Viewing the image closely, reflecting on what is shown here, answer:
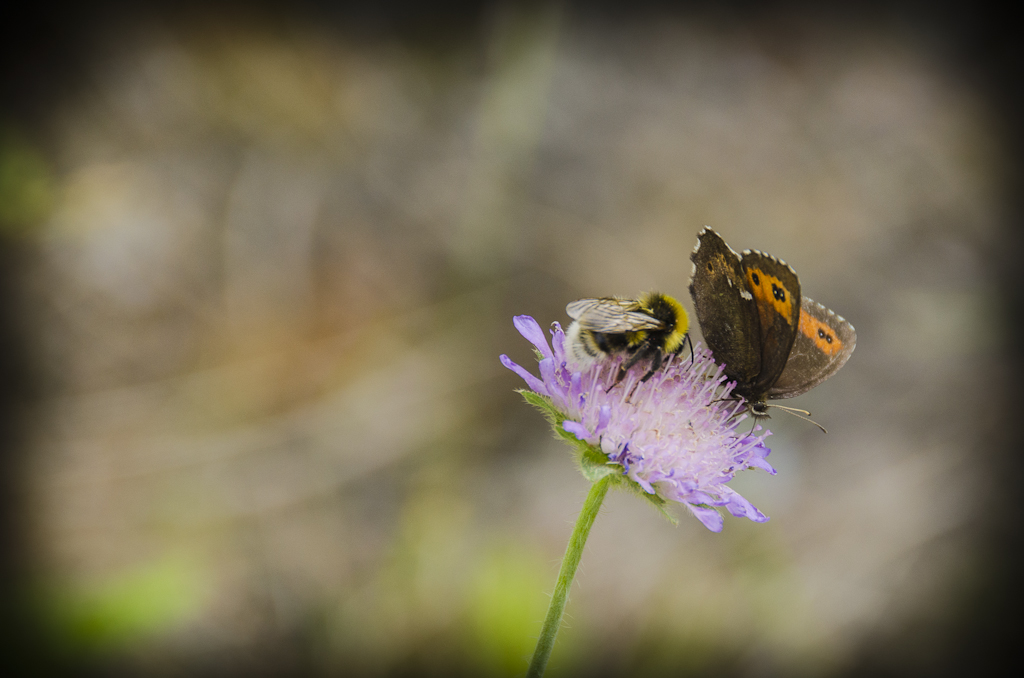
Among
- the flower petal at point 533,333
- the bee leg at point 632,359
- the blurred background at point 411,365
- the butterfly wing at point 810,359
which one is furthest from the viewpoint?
the blurred background at point 411,365

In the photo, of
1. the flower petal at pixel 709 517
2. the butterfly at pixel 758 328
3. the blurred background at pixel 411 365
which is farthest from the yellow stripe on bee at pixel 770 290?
the blurred background at pixel 411 365

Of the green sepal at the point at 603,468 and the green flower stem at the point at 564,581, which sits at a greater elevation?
the green sepal at the point at 603,468

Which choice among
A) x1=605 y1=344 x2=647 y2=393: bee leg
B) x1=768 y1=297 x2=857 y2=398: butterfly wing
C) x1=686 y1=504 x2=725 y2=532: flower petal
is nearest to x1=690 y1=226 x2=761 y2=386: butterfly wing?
x1=768 y1=297 x2=857 y2=398: butterfly wing

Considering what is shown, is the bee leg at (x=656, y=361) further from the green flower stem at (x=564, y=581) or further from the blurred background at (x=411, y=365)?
the blurred background at (x=411, y=365)

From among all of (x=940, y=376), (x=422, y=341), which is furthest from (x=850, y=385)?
(x=422, y=341)

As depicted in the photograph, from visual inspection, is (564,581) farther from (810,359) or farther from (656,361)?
(810,359)

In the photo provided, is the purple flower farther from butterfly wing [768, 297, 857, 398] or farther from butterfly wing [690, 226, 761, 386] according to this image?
butterfly wing [768, 297, 857, 398]

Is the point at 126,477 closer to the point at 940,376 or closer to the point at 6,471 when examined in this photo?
the point at 6,471
